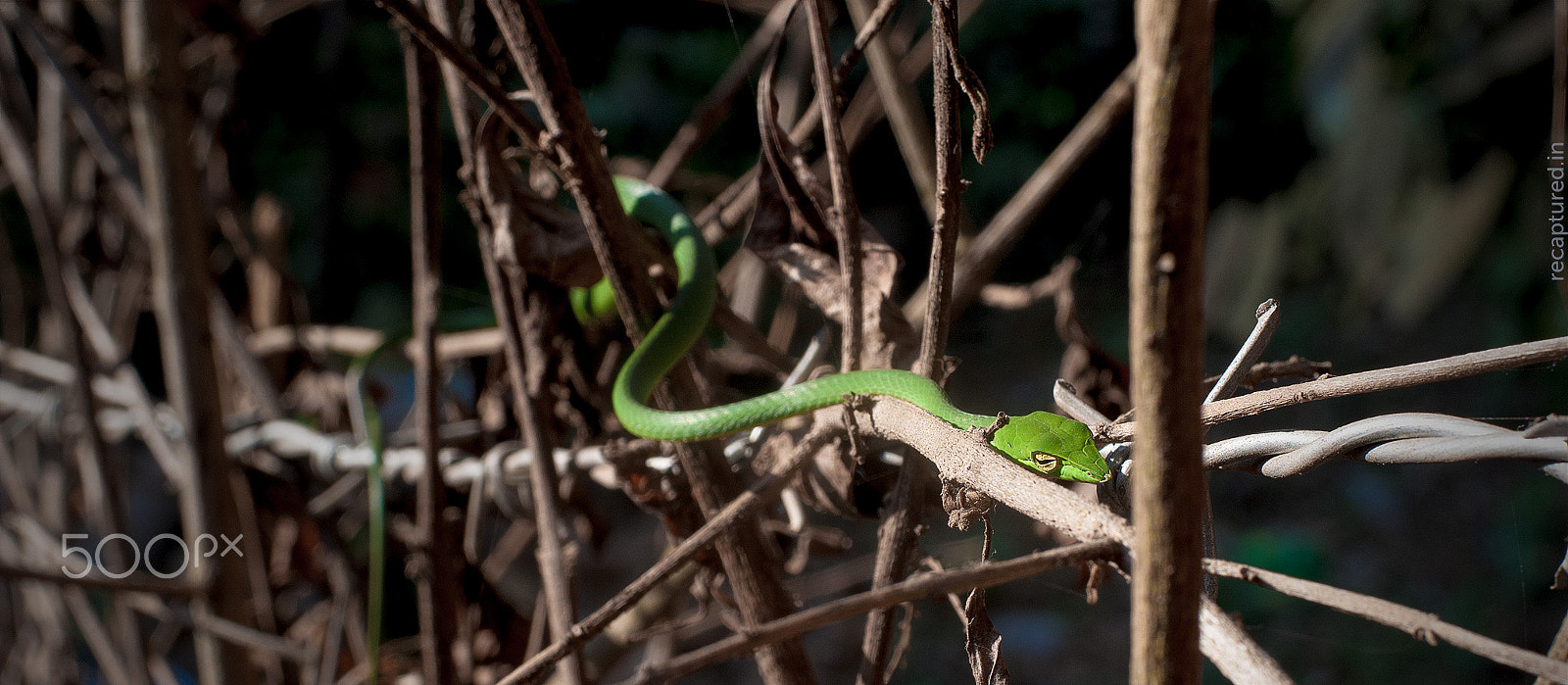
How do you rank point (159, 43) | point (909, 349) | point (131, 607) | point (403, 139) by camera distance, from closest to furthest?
1. point (909, 349)
2. point (159, 43)
3. point (131, 607)
4. point (403, 139)

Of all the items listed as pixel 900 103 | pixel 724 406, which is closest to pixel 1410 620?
pixel 724 406

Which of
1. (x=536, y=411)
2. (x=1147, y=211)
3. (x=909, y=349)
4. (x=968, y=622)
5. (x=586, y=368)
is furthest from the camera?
(x=586, y=368)

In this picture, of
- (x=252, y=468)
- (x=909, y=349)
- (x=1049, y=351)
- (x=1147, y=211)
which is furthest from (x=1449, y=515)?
(x=252, y=468)

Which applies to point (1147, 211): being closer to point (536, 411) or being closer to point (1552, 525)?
point (536, 411)

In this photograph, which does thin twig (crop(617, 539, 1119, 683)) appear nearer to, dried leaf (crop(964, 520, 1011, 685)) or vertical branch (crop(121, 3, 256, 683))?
dried leaf (crop(964, 520, 1011, 685))

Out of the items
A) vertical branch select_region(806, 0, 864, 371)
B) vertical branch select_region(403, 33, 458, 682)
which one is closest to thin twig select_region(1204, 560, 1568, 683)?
vertical branch select_region(806, 0, 864, 371)

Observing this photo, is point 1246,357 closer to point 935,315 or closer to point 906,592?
point 935,315

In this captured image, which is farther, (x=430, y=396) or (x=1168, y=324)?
(x=430, y=396)
